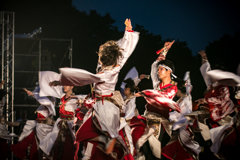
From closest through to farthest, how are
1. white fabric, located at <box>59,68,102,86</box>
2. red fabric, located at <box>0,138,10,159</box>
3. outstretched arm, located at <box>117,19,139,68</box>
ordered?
white fabric, located at <box>59,68,102,86</box>, outstretched arm, located at <box>117,19,139,68</box>, red fabric, located at <box>0,138,10,159</box>

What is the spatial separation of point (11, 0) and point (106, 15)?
4.58 m

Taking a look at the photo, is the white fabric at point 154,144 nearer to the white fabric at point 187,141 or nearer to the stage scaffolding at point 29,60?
the white fabric at point 187,141

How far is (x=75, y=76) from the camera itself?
286cm

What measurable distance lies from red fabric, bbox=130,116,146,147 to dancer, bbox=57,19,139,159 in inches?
37.9

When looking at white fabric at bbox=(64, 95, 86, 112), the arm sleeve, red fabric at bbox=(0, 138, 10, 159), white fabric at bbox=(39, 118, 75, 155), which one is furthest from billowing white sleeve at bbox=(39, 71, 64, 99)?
the arm sleeve

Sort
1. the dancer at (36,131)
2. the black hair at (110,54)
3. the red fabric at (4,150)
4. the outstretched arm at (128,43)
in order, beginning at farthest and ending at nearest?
1. the red fabric at (4,150)
2. the dancer at (36,131)
3. the outstretched arm at (128,43)
4. the black hair at (110,54)

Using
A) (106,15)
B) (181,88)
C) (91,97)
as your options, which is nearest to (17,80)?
(106,15)

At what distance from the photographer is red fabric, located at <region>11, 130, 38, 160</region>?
545 centimetres

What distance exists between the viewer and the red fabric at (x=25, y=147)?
545cm

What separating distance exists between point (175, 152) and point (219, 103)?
1064mm

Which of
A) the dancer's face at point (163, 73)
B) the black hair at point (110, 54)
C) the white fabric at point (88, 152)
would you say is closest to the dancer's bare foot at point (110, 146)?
the white fabric at point (88, 152)

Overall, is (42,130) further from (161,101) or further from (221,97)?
(221,97)

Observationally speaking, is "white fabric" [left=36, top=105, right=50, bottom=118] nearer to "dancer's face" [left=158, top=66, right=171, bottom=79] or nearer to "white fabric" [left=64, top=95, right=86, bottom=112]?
"white fabric" [left=64, top=95, right=86, bottom=112]

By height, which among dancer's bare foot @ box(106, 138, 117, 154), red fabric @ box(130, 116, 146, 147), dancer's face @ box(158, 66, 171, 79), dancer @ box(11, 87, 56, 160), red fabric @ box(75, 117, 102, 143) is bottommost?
dancer @ box(11, 87, 56, 160)
